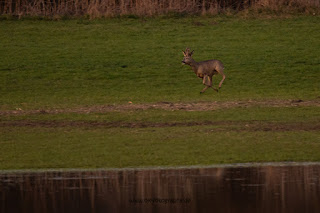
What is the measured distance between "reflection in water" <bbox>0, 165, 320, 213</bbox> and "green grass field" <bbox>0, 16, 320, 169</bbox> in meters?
0.99

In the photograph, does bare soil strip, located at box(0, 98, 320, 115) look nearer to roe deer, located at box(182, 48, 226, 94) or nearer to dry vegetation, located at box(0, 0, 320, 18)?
roe deer, located at box(182, 48, 226, 94)

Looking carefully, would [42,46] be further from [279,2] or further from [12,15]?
[279,2]

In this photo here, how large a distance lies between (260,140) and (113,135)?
2.96m

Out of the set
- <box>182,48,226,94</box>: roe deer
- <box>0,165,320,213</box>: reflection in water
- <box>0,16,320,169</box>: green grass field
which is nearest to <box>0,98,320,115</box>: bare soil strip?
<box>0,16,320,169</box>: green grass field

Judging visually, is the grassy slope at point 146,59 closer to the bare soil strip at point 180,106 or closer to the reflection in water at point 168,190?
the bare soil strip at point 180,106

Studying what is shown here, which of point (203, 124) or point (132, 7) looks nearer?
point (203, 124)

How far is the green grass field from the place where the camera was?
44.9ft

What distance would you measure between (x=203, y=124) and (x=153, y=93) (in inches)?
209

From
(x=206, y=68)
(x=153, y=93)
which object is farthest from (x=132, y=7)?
(x=206, y=68)

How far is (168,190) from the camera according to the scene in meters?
10.2

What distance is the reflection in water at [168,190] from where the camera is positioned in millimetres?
9188

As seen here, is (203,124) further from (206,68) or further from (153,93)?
(153,93)

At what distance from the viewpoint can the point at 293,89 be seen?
22.4m

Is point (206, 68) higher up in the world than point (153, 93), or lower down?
higher up
